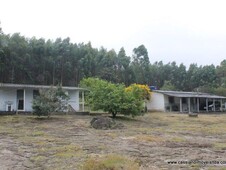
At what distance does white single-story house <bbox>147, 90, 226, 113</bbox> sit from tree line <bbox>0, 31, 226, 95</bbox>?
11356mm

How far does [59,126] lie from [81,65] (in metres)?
37.2

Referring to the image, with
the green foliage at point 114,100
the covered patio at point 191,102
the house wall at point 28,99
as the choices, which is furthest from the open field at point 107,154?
the covered patio at point 191,102

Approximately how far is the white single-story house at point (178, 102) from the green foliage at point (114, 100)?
15298 millimetres

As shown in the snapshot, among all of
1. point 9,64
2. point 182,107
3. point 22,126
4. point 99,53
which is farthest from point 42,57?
point 22,126

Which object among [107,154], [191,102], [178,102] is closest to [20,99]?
[107,154]

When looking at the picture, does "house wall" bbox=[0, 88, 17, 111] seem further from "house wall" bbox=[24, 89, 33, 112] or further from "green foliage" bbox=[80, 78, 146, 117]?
"green foliage" bbox=[80, 78, 146, 117]

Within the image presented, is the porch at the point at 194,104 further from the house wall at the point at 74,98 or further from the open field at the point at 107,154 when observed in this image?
the open field at the point at 107,154

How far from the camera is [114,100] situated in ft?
89.8

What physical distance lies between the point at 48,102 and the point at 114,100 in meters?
5.58

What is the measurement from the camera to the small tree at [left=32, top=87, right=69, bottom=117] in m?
25.6

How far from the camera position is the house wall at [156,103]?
43344mm

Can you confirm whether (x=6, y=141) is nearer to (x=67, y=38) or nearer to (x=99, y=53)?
(x=67, y=38)

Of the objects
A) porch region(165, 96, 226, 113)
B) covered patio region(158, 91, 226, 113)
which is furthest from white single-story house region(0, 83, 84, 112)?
porch region(165, 96, 226, 113)

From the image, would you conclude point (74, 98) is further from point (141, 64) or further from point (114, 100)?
point (141, 64)
